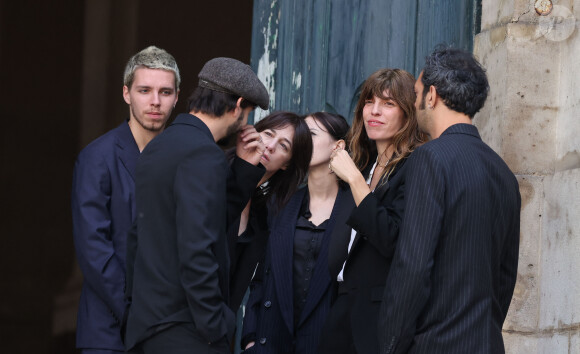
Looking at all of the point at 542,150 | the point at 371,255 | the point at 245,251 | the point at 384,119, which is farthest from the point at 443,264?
the point at 542,150

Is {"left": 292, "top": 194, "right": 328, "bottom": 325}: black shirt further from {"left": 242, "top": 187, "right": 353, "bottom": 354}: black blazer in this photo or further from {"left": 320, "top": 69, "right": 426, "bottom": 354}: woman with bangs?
{"left": 320, "top": 69, "right": 426, "bottom": 354}: woman with bangs

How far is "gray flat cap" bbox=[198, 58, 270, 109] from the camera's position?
9.16ft

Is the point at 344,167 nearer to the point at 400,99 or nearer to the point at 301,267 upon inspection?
the point at 400,99

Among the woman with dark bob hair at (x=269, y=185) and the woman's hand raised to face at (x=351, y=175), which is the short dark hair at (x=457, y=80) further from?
the woman with dark bob hair at (x=269, y=185)

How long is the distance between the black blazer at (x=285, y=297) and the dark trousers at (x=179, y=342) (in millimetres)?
910

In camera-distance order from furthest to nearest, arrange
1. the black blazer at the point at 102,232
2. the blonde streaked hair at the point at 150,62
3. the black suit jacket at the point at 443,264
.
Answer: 1. the blonde streaked hair at the point at 150,62
2. the black blazer at the point at 102,232
3. the black suit jacket at the point at 443,264

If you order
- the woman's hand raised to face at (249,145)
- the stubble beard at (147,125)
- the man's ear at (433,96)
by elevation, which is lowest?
the woman's hand raised to face at (249,145)

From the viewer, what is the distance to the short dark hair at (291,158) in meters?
3.62

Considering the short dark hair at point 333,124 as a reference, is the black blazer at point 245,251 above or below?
below

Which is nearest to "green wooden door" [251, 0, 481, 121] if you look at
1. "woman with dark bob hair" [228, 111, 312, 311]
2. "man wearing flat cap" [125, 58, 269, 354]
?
"woman with dark bob hair" [228, 111, 312, 311]

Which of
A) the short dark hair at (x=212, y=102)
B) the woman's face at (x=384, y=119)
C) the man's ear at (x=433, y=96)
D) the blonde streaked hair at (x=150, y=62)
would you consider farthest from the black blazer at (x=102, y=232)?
the man's ear at (x=433, y=96)

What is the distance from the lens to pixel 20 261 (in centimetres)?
755

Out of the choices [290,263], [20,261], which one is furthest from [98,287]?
[20,261]

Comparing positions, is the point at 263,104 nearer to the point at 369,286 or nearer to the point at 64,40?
the point at 369,286
